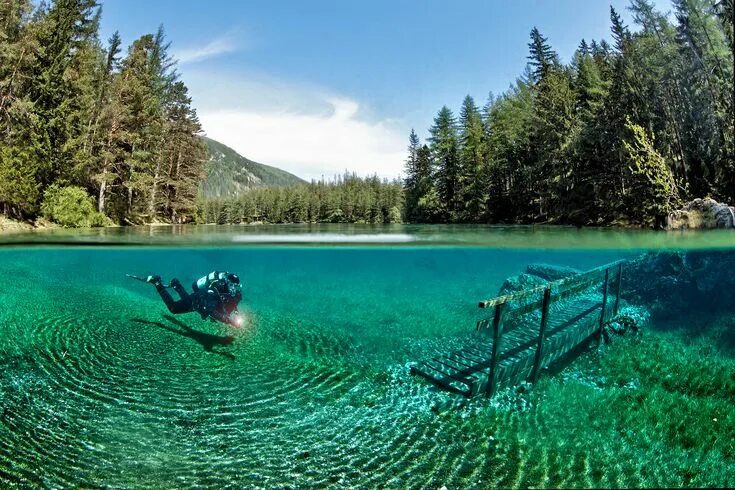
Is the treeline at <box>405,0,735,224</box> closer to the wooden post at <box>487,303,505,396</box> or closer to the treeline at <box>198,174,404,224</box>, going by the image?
the wooden post at <box>487,303,505,396</box>

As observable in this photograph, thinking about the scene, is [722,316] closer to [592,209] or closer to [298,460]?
[298,460]

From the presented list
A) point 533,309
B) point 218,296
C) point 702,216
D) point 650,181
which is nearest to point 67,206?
point 218,296

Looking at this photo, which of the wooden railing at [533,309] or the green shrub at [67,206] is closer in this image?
the wooden railing at [533,309]

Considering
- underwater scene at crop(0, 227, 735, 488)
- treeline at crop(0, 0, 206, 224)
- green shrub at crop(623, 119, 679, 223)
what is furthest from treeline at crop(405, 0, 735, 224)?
treeline at crop(0, 0, 206, 224)

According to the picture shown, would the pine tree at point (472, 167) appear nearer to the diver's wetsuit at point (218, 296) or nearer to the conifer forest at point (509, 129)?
the conifer forest at point (509, 129)

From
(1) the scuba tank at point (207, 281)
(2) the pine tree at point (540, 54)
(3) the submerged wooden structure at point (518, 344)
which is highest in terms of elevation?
(2) the pine tree at point (540, 54)

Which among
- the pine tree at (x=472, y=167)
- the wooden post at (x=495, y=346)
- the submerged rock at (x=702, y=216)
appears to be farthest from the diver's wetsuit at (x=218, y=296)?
the pine tree at (x=472, y=167)

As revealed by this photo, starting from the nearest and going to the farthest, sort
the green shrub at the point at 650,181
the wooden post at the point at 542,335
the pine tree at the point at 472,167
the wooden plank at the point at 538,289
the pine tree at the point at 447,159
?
1. the wooden plank at the point at 538,289
2. the wooden post at the point at 542,335
3. the green shrub at the point at 650,181
4. the pine tree at the point at 472,167
5. the pine tree at the point at 447,159

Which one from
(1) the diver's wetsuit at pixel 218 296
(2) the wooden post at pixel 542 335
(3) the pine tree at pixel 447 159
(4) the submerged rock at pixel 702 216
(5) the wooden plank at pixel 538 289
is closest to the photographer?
(5) the wooden plank at pixel 538 289

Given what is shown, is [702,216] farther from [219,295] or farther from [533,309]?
[219,295]

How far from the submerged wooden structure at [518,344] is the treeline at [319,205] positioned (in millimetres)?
69635

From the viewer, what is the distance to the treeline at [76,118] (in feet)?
83.0

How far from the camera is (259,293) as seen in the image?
22.5 metres

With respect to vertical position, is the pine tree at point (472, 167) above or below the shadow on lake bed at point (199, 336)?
above
